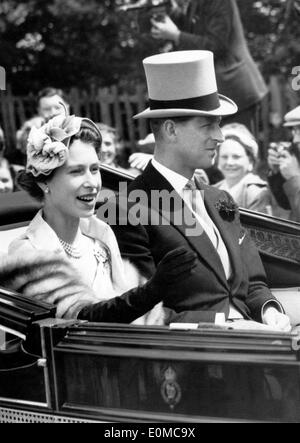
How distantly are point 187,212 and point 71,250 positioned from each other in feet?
1.40

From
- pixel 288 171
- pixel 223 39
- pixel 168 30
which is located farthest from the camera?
pixel 168 30

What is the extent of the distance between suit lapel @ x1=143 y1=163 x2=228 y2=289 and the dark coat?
2925 millimetres

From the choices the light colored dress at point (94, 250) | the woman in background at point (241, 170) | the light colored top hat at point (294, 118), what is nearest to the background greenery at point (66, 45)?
the light colored top hat at point (294, 118)

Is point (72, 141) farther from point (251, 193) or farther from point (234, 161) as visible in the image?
point (251, 193)

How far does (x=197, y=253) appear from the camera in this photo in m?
2.64

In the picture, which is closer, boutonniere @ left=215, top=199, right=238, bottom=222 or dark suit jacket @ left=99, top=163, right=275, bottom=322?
dark suit jacket @ left=99, top=163, right=275, bottom=322

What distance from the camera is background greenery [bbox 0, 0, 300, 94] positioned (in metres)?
7.74

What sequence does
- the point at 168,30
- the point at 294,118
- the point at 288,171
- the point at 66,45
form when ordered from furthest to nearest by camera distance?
the point at 66,45 < the point at 168,30 < the point at 288,171 < the point at 294,118

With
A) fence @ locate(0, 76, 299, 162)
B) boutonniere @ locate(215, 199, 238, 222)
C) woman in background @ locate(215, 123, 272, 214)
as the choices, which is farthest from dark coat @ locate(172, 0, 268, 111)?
boutonniere @ locate(215, 199, 238, 222)

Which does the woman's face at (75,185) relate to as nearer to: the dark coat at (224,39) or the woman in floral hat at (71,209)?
the woman in floral hat at (71,209)

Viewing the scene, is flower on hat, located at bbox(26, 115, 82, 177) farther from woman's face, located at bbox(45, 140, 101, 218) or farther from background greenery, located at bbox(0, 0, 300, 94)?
background greenery, located at bbox(0, 0, 300, 94)

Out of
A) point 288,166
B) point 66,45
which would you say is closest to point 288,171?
point 288,166

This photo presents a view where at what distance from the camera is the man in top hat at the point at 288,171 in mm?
4223
